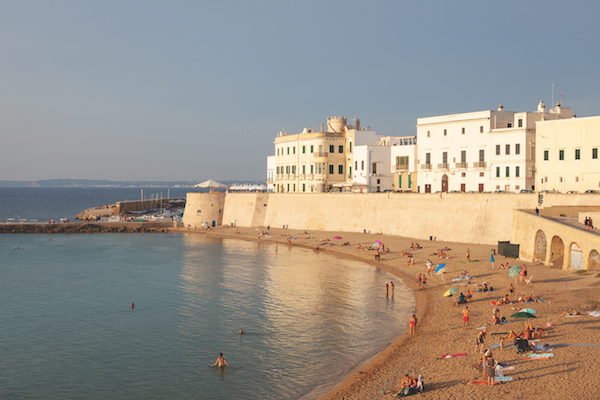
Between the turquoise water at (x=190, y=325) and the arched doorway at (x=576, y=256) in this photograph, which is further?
the arched doorway at (x=576, y=256)

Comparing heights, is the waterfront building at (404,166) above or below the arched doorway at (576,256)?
above

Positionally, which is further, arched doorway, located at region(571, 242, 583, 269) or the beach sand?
arched doorway, located at region(571, 242, 583, 269)

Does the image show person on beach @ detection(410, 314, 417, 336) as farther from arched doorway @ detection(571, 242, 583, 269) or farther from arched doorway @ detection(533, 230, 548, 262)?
arched doorway @ detection(533, 230, 548, 262)

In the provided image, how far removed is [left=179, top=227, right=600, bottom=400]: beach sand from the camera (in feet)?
56.8

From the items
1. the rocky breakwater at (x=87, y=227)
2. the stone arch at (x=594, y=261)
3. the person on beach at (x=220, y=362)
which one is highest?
the stone arch at (x=594, y=261)

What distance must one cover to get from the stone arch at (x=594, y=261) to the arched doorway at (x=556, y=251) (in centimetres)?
346

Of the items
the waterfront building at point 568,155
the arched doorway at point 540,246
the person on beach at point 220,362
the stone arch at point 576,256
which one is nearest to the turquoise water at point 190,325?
the person on beach at point 220,362

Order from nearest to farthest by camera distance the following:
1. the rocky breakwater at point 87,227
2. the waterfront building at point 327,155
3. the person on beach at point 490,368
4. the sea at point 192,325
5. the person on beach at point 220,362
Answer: the person on beach at point 490,368, the sea at point 192,325, the person on beach at point 220,362, the waterfront building at point 327,155, the rocky breakwater at point 87,227

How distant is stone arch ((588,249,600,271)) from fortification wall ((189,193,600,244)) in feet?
42.4

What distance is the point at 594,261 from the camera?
95.6 feet

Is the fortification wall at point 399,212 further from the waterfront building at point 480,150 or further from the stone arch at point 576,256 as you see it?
the stone arch at point 576,256

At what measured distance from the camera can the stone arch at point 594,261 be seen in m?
28.9

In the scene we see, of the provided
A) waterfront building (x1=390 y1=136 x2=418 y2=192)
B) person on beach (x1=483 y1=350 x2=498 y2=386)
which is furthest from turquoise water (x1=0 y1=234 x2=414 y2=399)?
waterfront building (x1=390 y1=136 x2=418 y2=192)

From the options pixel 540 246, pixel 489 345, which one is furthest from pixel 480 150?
pixel 489 345
